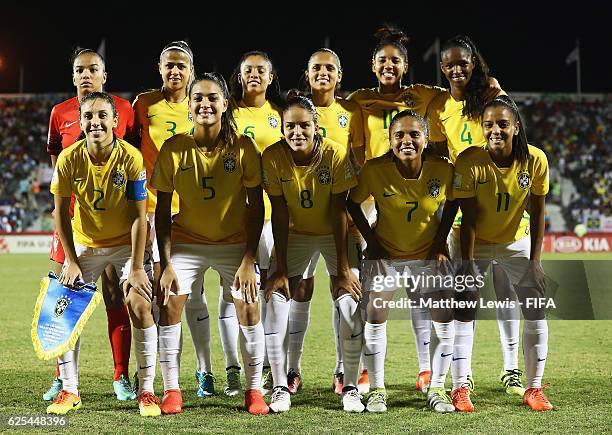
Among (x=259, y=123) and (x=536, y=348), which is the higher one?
(x=259, y=123)

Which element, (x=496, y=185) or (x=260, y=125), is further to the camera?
(x=260, y=125)

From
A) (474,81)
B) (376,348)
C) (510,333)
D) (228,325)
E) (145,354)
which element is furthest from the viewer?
(510,333)

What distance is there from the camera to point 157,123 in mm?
5312

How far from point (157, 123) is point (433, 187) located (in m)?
2.01

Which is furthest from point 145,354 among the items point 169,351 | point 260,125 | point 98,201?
point 260,125

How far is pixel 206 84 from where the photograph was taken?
4.49m

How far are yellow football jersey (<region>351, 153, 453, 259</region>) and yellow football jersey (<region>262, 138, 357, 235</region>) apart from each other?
16 cm

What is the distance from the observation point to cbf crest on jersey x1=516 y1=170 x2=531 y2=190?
4703 mm

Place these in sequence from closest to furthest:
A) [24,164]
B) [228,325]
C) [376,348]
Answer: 1. [376,348]
2. [228,325]
3. [24,164]

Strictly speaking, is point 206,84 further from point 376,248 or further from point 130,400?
point 130,400

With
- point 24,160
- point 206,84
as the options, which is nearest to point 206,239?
point 206,84

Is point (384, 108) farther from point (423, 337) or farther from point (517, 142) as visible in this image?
point (423, 337)

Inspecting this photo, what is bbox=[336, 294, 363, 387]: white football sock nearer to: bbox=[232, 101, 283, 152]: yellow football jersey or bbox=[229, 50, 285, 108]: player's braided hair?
bbox=[232, 101, 283, 152]: yellow football jersey

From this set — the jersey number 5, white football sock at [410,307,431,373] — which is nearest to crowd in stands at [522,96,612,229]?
white football sock at [410,307,431,373]
